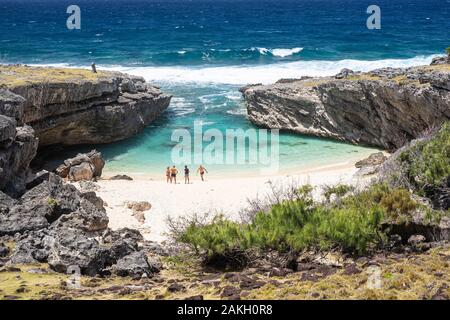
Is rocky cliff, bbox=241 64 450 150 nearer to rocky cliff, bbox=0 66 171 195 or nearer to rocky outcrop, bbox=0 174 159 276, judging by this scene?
rocky cliff, bbox=0 66 171 195

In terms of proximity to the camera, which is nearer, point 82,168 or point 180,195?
point 180,195

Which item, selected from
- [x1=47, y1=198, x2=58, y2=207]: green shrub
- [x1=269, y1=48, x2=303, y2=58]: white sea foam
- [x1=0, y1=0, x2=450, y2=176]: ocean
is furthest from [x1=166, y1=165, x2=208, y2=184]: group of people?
[x1=269, y1=48, x2=303, y2=58]: white sea foam

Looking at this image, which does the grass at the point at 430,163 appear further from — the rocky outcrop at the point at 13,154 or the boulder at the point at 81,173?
the boulder at the point at 81,173

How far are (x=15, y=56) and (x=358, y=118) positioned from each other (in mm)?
60032

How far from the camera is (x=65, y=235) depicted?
13.4m

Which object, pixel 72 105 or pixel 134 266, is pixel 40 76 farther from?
pixel 134 266

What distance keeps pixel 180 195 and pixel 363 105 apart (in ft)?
49.8

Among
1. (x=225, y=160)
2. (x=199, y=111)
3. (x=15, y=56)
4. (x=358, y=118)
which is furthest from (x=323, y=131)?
(x=15, y=56)

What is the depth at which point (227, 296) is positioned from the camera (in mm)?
10008

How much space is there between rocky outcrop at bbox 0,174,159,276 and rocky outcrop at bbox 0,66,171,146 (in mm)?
10842

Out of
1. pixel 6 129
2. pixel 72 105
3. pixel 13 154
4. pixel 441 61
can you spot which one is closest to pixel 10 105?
pixel 13 154

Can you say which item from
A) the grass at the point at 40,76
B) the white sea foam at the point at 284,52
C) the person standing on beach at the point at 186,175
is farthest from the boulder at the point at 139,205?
the white sea foam at the point at 284,52

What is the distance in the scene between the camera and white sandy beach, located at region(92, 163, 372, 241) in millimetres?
22234

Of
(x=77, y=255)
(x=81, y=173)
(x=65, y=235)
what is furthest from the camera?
(x=81, y=173)
